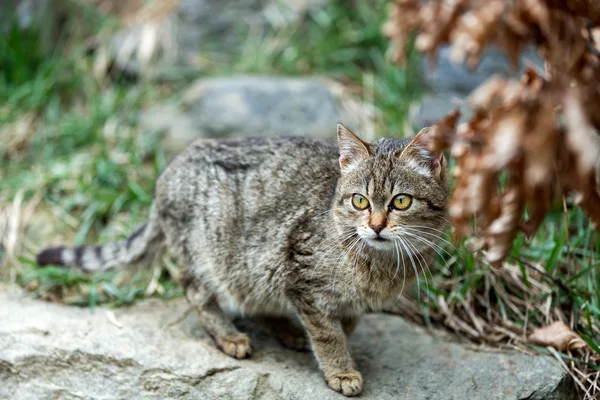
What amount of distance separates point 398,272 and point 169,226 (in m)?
1.43

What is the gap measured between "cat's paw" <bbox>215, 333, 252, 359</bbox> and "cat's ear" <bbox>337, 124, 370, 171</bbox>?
3.83 ft

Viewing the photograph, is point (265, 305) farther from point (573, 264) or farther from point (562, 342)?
point (573, 264)

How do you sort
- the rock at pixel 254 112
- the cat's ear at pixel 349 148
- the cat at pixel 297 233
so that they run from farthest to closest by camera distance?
the rock at pixel 254 112
the cat's ear at pixel 349 148
the cat at pixel 297 233

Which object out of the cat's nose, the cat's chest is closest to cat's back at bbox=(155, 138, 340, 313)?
the cat's chest

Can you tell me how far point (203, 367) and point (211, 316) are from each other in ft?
1.36

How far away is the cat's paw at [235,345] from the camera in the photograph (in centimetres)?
391

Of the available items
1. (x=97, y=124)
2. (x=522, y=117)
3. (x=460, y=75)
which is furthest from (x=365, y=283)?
(x=97, y=124)

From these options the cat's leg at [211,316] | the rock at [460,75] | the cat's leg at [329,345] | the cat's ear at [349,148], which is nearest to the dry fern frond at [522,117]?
the cat's ear at [349,148]

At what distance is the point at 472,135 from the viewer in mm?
2393

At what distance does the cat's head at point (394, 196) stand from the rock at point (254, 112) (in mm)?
2543

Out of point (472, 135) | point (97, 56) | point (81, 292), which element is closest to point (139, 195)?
point (81, 292)

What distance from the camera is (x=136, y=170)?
19.4ft

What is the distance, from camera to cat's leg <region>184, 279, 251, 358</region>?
3984 millimetres

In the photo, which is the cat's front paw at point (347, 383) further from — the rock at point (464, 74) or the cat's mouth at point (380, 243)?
the rock at point (464, 74)
